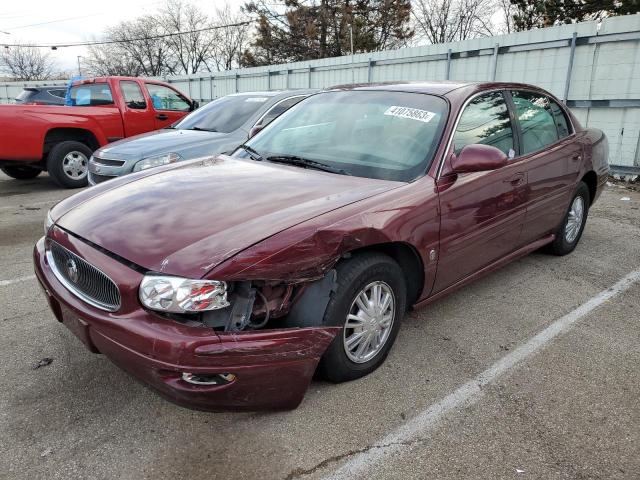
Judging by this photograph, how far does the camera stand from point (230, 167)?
321cm

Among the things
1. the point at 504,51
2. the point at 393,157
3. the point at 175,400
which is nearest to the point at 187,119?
the point at 393,157

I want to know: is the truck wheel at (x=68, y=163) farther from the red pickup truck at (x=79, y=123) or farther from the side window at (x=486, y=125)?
the side window at (x=486, y=125)

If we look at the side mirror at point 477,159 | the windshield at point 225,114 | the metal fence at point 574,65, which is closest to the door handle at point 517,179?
the side mirror at point 477,159

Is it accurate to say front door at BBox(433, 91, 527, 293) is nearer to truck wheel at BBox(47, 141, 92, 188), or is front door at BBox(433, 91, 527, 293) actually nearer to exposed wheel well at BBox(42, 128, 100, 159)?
truck wheel at BBox(47, 141, 92, 188)

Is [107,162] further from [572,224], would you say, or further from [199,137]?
[572,224]

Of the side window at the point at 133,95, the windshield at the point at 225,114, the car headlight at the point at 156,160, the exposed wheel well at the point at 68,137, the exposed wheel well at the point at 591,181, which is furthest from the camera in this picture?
the side window at the point at 133,95

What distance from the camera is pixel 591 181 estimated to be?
477cm

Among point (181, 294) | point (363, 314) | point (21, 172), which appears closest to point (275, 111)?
point (363, 314)

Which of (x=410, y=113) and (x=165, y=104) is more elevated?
(x=410, y=113)

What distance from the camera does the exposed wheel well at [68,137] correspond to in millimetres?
7887

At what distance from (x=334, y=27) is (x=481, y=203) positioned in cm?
2797

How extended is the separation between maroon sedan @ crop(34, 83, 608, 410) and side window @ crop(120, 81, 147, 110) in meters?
6.10

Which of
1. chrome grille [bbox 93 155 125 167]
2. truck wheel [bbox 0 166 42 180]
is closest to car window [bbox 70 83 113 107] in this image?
truck wheel [bbox 0 166 42 180]

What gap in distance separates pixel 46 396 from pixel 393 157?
231 cm
